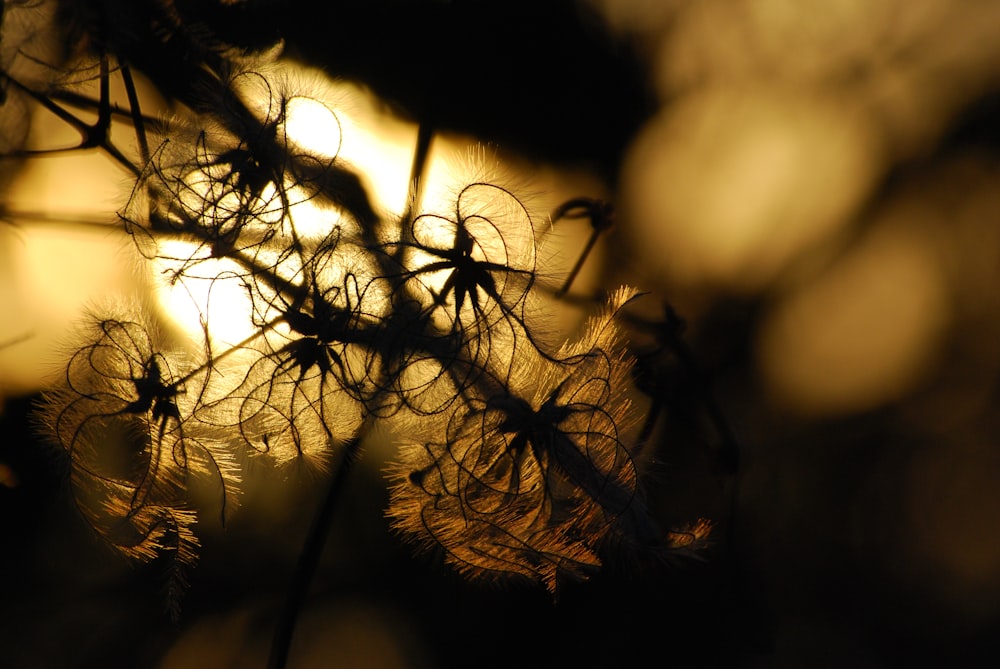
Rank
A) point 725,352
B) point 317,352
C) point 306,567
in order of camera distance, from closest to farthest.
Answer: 1. point 317,352
2. point 306,567
3. point 725,352

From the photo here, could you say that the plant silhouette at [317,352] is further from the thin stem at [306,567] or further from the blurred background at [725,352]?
the blurred background at [725,352]

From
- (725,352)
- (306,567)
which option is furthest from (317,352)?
(725,352)

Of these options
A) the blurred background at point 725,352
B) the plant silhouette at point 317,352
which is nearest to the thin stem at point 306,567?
the blurred background at point 725,352

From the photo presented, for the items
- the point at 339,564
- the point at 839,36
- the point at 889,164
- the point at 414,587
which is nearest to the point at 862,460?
the point at 889,164

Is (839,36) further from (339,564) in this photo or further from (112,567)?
(112,567)

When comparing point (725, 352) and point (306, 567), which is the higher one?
point (725, 352)

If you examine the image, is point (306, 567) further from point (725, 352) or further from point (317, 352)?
point (725, 352)
